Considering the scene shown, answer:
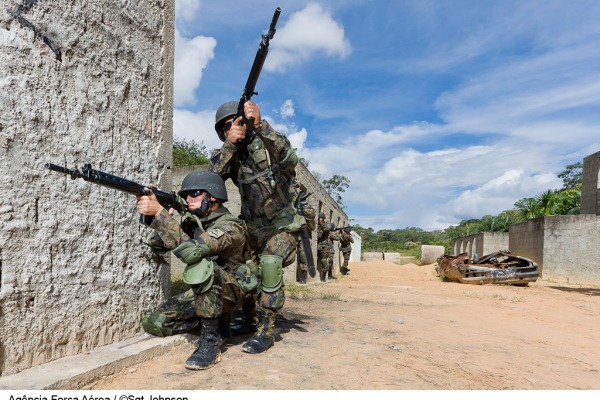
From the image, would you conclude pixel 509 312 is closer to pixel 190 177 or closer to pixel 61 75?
pixel 190 177

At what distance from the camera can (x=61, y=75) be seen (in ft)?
8.93

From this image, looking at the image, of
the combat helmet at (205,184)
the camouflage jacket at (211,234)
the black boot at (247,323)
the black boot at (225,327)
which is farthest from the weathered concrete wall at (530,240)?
the combat helmet at (205,184)

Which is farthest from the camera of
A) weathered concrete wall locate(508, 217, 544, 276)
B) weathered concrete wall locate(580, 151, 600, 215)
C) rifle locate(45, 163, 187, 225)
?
weathered concrete wall locate(580, 151, 600, 215)

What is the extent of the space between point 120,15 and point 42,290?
211 centimetres

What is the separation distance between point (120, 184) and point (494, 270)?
34.3 feet

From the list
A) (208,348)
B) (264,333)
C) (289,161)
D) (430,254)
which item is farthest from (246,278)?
(430,254)

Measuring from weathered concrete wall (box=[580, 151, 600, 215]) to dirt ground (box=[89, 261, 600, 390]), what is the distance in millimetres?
10509

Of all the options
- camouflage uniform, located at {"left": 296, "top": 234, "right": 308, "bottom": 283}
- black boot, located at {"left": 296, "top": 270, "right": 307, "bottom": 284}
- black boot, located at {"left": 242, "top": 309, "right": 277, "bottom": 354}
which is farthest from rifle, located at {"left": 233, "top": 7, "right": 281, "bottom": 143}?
black boot, located at {"left": 296, "top": 270, "right": 307, "bottom": 284}

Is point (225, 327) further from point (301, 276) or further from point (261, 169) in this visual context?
point (301, 276)

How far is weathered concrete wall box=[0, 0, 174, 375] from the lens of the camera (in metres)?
2.40

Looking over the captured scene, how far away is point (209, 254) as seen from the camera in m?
2.79

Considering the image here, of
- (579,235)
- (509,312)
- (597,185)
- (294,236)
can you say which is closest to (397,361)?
(294,236)

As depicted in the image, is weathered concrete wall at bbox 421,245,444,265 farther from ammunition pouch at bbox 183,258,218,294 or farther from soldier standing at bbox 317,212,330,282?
ammunition pouch at bbox 183,258,218,294

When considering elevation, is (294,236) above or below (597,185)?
below
